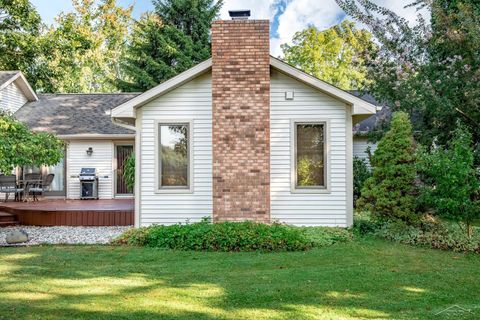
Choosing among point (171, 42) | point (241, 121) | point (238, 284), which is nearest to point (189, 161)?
point (241, 121)

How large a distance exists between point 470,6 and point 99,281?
10.0 m

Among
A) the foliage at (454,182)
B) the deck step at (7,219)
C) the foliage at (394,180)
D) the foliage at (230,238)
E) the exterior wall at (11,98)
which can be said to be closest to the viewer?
the foliage at (230,238)

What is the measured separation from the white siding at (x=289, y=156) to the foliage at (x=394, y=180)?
634 mm

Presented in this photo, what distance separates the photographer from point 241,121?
30.7ft

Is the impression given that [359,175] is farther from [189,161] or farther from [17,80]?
[17,80]

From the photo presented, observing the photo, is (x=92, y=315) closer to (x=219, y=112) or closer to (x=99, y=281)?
(x=99, y=281)

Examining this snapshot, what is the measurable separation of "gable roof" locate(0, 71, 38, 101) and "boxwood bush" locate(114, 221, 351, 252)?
11994 millimetres

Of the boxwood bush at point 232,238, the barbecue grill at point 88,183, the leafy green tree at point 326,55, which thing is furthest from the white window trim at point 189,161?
the leafy green tree at point 326,55

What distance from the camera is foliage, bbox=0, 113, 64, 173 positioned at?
334 inches

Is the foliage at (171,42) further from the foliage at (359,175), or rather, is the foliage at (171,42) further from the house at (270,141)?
the house at (270,141)

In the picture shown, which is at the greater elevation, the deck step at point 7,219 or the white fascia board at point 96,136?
the white fascia board at point 96,136

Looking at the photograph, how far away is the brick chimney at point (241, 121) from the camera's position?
9.22 metres

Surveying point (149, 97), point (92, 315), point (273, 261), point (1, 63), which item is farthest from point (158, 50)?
point (92, 315)

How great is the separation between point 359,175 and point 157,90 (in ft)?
26.6
